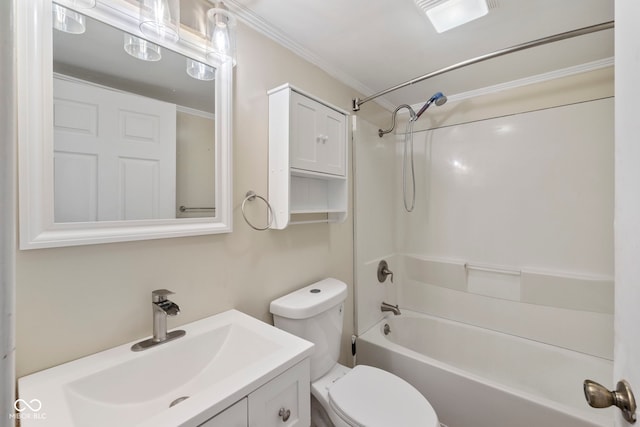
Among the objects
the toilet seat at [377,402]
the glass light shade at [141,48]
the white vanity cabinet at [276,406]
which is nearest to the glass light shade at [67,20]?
the glass light shade at [141,48]

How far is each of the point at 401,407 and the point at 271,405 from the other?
0.68m

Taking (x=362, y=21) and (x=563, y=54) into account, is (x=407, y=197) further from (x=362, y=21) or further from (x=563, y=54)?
(x=362, y=21)

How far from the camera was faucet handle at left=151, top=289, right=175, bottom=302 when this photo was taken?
974 millimetres

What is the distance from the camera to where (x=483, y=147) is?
2.14 m

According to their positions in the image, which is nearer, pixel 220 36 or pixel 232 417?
pixel 232 417

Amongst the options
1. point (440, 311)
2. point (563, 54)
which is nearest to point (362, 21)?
point (563, 54)

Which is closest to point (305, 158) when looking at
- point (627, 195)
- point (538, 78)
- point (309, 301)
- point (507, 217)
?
point (309, 301)

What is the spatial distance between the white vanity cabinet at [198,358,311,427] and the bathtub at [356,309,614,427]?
1.01 meters

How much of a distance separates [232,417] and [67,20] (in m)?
1.28

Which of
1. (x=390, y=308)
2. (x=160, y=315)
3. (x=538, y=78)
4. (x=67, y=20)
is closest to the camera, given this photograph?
(x=67, y=20)

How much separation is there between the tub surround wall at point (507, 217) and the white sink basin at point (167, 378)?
3.76ft

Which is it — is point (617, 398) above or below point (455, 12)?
below

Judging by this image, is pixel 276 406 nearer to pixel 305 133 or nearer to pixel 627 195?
pixel 627 195

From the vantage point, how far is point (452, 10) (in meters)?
1.27
